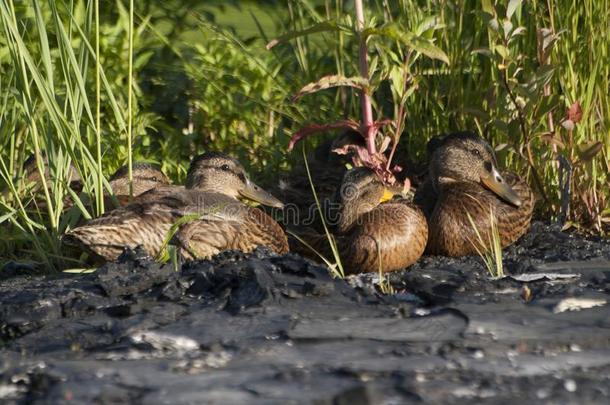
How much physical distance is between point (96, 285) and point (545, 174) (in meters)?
2.68

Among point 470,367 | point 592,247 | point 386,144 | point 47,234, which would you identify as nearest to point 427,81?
point 386,144

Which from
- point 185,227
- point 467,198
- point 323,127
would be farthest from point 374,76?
point 185,227

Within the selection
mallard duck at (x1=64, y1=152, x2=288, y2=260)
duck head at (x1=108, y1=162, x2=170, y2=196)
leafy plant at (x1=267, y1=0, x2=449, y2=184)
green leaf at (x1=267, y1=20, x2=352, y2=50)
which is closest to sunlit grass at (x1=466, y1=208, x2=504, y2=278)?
leafy plant at (x1=267, y1=0, x2=449, y2=184)

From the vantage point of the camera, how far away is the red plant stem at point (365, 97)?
5.96 meters

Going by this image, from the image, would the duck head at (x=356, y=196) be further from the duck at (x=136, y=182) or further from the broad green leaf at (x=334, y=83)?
the duck at (x=136, y=182)

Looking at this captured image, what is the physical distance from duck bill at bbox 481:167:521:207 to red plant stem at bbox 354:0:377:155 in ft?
1.99

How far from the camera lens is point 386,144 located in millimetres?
6324

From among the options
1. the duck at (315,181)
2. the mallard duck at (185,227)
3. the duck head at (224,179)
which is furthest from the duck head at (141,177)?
the duck at (315,181)

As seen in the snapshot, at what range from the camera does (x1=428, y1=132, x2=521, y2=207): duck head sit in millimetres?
6445

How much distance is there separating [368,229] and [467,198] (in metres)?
0.71

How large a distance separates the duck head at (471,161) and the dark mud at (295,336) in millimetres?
1062

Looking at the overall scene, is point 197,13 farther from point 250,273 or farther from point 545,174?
point 250,273

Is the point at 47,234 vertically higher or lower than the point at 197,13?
lower

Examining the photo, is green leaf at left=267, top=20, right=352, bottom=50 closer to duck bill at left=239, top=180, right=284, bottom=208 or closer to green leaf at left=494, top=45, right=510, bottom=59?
green leaf at left=494, top=45, right=510, bottom=59
